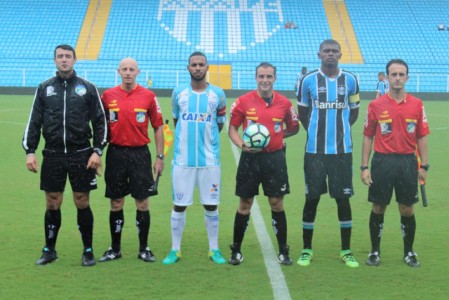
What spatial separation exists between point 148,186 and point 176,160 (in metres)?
0.35

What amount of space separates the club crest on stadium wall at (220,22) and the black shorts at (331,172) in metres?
33.5

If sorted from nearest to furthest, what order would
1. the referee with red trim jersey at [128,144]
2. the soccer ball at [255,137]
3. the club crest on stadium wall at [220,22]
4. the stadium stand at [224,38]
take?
the soccer ball at [255,137] < the referee with red trim jersey at [128,144] < the stadium stand at [224,38] < the club crest on stadium wall at [220,22]

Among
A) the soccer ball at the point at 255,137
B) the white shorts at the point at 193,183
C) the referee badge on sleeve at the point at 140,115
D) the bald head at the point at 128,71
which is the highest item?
the bald head at the point at 128,71

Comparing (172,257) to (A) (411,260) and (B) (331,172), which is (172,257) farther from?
(A) (411,260)

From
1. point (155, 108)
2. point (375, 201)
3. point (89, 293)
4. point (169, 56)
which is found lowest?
point (89, 293)

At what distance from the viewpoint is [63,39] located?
134 ft

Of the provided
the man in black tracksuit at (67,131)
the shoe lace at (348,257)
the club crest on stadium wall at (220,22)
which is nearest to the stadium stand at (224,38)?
the club crest on stadium wall at (220,22)

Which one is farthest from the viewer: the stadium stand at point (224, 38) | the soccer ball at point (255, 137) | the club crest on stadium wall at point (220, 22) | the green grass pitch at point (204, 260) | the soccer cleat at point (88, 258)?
the club crest on stadium wall at point (220, 22)

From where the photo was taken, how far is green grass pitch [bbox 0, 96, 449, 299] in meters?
6.03

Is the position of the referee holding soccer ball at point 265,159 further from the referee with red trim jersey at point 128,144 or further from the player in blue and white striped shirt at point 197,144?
the referee with red trim jersey at point 128,144

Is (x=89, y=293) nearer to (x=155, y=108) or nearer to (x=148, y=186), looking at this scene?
(x=148, y=186)

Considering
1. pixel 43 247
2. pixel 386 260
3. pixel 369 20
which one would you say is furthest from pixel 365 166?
pixel 369 20

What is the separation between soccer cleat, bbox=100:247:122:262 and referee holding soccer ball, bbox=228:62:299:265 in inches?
42.3

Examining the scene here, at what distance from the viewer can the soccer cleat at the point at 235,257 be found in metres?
6.92
